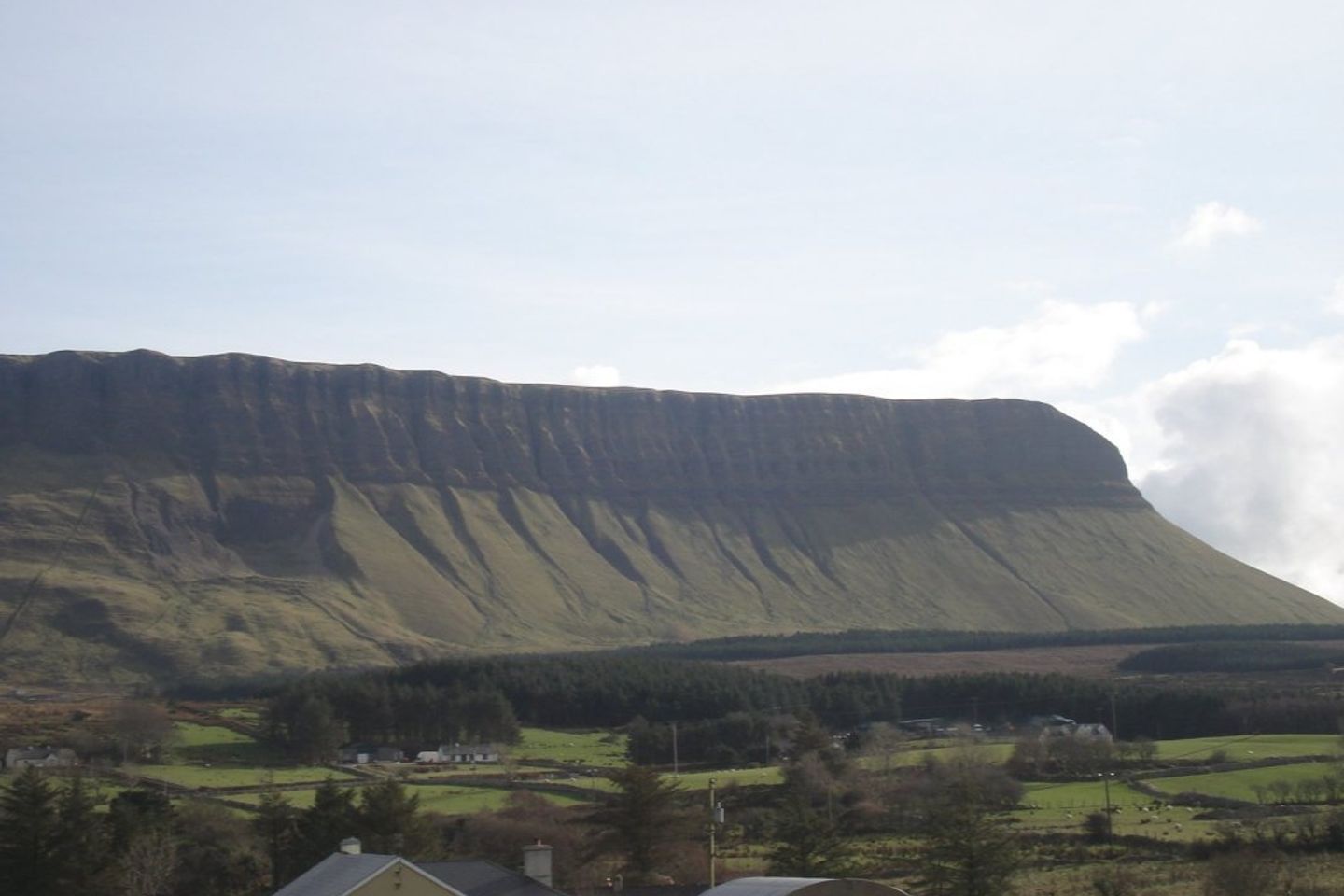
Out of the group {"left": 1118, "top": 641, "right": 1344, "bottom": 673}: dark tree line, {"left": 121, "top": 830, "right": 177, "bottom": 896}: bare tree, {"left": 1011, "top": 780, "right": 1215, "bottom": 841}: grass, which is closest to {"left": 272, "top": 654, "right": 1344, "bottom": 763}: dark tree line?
{"left": 1118, "top": 641, "right": 1344, "bottom": 673}: dark tree line

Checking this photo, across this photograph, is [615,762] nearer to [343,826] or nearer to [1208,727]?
[1208,727]

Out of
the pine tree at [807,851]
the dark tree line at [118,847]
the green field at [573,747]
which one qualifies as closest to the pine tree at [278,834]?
the dark tree line at [118,847]

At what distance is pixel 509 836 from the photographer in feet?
246

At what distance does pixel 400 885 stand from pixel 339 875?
2.32m

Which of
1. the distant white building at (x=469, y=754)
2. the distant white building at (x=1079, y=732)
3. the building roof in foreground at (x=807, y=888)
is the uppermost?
the building roof in foreground at (x=807, y=888)

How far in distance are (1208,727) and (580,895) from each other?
92.4 m

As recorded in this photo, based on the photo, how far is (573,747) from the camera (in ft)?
436

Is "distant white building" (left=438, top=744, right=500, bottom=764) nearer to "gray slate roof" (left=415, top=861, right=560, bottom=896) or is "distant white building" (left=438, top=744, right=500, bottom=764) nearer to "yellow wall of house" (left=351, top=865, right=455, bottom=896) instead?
"gray slate roof" (left=415, top=861, right=560, bottom=896)

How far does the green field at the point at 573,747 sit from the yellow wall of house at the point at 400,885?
74.1m

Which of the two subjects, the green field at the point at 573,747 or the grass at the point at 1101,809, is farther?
the green field at the point at 573,747

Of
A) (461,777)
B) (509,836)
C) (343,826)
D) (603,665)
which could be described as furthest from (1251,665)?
(343,826)

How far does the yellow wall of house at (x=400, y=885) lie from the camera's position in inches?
1654

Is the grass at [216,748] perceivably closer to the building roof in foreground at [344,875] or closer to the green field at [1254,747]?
the green field at [1254,747]

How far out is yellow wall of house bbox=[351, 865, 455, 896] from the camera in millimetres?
42000
